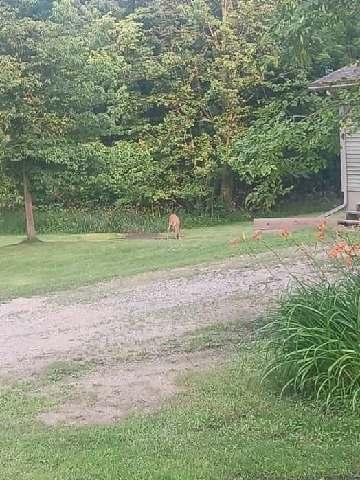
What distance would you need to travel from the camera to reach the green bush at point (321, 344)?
5.27 metres

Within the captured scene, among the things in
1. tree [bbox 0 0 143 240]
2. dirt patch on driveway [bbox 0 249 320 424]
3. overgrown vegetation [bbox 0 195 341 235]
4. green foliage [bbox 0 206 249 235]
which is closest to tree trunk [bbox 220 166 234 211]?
overgrown vegetation [bbox 0 195 341 235]

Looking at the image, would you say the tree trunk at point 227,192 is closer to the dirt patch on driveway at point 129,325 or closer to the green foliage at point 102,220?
the green foliage at point 102,220

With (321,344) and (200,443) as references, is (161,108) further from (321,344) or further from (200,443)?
(200,443)

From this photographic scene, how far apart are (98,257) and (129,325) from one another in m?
6.87

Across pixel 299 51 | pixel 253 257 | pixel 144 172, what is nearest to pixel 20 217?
pixel 144 172

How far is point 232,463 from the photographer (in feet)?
13.8

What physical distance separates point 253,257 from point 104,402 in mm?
7529

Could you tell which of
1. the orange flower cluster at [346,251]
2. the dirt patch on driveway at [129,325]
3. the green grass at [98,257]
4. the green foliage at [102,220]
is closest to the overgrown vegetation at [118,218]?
the green foliage at [102,220]

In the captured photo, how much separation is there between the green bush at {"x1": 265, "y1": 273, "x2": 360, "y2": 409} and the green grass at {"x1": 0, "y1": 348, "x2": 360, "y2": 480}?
17 cm

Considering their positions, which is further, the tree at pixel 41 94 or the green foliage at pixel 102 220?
the green foliage at pixel 102 220

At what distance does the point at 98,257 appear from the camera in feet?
51.8

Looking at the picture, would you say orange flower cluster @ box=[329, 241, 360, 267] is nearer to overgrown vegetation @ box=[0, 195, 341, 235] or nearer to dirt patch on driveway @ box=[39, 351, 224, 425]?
dirt patch on driveway @ box=[39, 351, 224, 425]

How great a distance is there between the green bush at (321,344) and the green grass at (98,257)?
644 cm

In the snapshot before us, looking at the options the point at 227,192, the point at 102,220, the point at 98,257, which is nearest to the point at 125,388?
the point at 98,257
